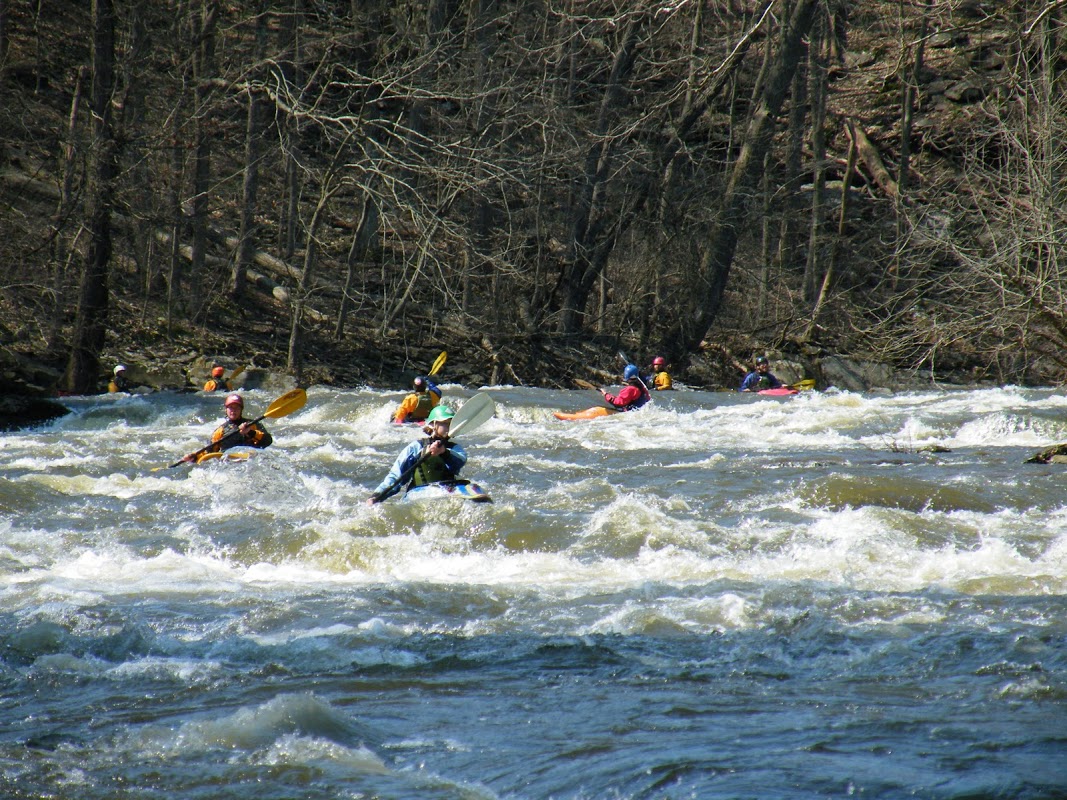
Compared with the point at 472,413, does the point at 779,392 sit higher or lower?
lower

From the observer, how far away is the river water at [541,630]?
3.67 m

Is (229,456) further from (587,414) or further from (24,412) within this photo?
(587,414)

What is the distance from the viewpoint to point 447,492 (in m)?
8.23

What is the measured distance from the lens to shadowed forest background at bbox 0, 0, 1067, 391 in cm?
1611

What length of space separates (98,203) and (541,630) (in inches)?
470

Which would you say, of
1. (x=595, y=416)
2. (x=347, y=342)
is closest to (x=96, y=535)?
(x=595, y=416)

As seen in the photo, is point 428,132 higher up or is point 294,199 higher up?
point 428,132

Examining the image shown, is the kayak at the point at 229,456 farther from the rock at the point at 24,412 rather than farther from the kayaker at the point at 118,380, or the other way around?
the kayaker at the point at 118,380

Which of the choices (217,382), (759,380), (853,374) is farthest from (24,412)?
(853,374)

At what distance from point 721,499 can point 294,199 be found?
13.0 m

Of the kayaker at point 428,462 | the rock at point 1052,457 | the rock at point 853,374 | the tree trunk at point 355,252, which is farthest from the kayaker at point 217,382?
the rock at point 1052,457

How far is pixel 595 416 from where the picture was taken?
15023 mm

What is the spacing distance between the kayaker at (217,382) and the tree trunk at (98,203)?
170cm

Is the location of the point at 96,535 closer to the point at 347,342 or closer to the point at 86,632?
the point at 86,632
